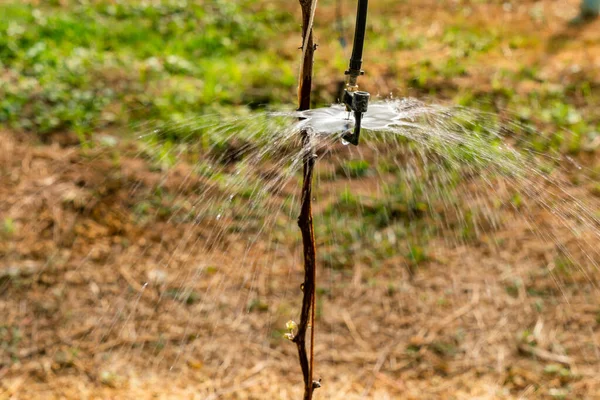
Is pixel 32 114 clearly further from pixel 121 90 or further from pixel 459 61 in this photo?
pixel 459 61

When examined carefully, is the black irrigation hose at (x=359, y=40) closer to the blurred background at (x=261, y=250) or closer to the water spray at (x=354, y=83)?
the water spray at (x=354, y=83)

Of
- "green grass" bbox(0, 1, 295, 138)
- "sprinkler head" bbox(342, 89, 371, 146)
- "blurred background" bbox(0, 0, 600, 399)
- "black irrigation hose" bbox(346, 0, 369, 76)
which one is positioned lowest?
"blurred background" bbox(0, 0, 600, 399)

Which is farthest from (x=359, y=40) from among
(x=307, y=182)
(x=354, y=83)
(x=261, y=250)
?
(x=261, y=250)

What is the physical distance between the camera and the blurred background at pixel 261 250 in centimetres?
249

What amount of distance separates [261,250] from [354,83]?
1.79m

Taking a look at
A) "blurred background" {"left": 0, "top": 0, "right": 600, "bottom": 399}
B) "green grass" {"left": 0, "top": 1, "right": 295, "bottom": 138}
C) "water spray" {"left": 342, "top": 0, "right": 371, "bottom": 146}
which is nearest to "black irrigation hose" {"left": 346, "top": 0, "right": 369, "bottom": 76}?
"water spray" {"left": 342, "top": 0, "right": 371, "bottom": 146}

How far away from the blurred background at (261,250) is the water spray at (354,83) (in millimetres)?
1036

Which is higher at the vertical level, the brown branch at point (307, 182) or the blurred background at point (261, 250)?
the brown branch at point (307, 182)

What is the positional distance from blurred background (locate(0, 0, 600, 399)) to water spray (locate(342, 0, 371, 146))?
1.04m

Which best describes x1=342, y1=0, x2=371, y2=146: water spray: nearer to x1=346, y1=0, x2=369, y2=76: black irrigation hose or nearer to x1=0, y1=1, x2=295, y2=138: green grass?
x1=346, y1=0, x2=369, y2=76: black irrigation hose

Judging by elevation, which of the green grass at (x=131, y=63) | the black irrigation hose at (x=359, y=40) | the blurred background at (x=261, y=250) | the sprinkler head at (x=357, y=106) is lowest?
the blurred background at (x=261, y=250)

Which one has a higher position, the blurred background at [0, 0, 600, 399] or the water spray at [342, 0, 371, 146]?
the water spray at [342, 0, 371, 146]

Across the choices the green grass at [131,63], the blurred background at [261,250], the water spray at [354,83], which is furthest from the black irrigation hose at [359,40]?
the green grass at [131,63]

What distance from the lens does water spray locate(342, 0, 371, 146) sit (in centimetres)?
129
